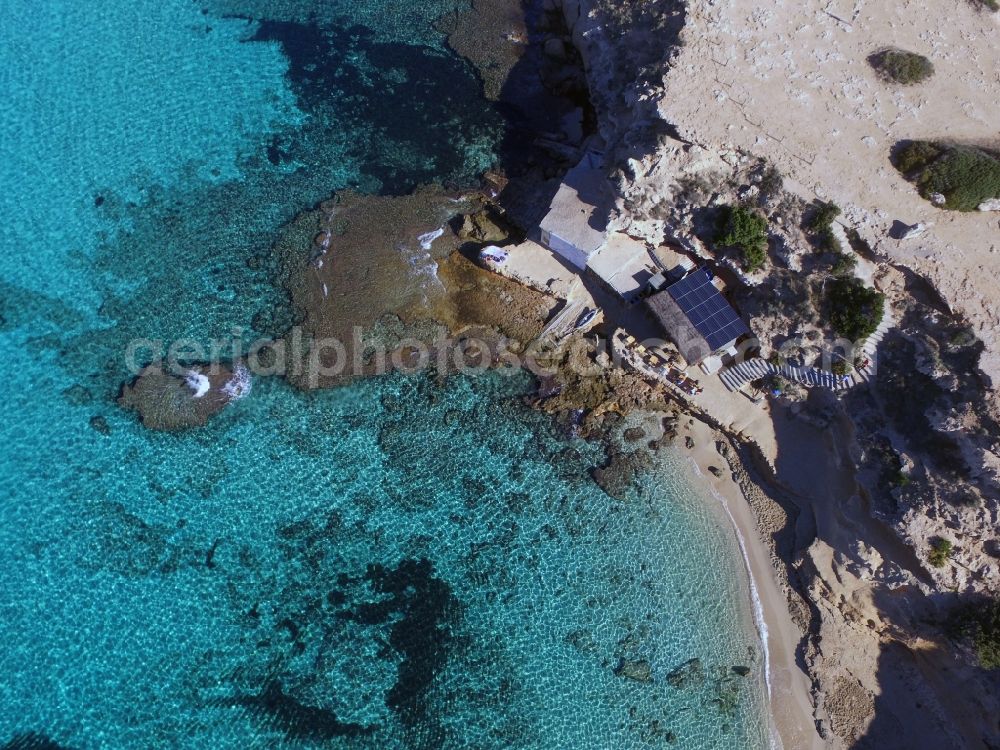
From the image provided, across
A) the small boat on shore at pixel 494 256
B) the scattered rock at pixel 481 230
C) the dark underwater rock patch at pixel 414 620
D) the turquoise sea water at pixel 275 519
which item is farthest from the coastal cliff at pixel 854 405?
the dark underwater rock patch at pixel 414 620

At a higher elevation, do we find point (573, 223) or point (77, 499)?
point (573, 223)

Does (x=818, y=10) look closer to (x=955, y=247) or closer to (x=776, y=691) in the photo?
(x=955, y=247)

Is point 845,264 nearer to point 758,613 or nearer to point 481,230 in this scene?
point 758,613

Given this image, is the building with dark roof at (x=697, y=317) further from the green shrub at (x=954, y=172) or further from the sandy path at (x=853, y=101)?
the green shrub at (x=954, y=172)

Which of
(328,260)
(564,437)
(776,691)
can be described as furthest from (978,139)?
(328,260)

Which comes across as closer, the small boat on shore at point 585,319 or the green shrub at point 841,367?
the green shrub at point 841,367

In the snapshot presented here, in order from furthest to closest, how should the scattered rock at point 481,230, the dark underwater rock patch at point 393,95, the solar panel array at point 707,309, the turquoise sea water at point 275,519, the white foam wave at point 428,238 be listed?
1. the dark underwater rock patch at point 393,95
2. the scattered rock at point 481,230
3. the white foam wave at point 428,238
4. the solar panel array at point 707,309
5. the turquoise sea water at point 275,519

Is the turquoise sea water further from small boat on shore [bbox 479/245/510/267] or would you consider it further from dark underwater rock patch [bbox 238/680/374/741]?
small boat on shore [bbox 479/245/510/267]
